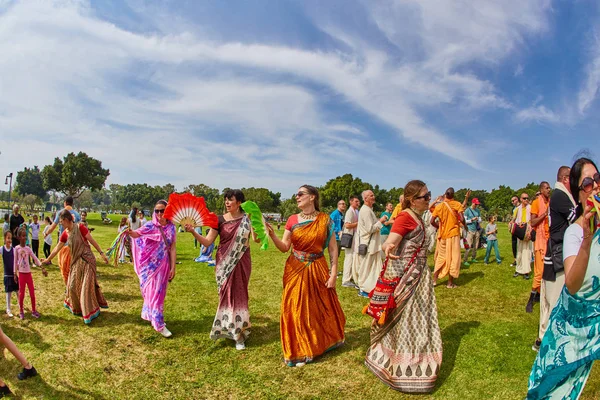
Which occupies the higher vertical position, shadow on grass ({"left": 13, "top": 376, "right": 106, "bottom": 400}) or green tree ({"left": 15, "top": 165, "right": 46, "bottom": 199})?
green tree ({"left": 15, "top": 165, "right": 46, "bottom": 199})

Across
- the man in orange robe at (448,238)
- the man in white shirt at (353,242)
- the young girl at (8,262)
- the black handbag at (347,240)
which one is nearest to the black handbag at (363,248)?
the man in white shirt at (353,242)

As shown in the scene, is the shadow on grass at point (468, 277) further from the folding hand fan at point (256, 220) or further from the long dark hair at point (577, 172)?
the long dark hair at point (577, 172)

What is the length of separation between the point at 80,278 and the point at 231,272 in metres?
3.11

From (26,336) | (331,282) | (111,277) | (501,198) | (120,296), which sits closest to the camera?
(331,282)

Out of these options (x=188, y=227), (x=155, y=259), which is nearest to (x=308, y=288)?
(x=188, y=227)

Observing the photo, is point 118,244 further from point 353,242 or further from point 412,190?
point 353,242

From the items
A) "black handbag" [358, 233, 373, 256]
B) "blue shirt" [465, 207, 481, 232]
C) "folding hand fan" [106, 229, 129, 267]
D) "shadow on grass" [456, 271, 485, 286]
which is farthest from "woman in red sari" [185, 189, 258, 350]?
"blue shirt" [465, 207, 481, 232]

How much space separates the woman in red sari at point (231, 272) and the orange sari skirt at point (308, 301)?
750 millimetres

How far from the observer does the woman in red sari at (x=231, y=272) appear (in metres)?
5.21

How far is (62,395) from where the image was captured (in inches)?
161

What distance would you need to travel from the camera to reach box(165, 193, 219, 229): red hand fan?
503cm

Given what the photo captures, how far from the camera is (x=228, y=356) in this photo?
16.4 feet

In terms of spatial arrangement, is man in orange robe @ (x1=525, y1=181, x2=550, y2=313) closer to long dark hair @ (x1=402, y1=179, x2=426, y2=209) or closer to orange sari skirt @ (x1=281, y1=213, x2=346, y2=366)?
long dark hair @ (x1=402, y1=179, x2=426, y2=209)

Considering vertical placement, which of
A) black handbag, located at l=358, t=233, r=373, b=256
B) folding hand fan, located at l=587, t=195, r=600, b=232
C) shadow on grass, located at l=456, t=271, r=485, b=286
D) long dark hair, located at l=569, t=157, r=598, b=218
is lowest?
shadow on grass, located at l=456, t=271, r=485, b=286
